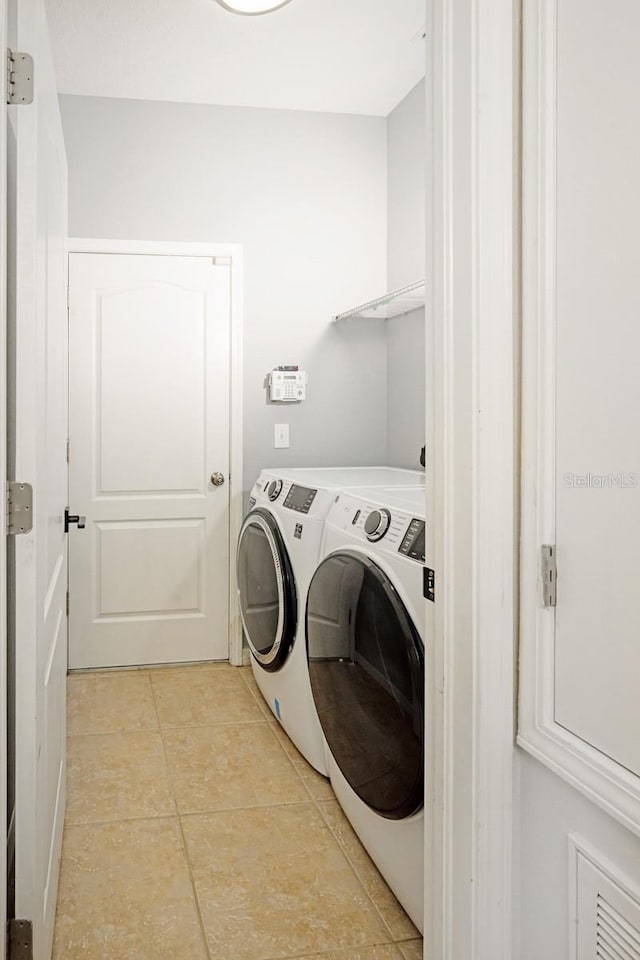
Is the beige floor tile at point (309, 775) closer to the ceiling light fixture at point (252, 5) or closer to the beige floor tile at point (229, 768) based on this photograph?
→ the beige floor tile at point (229, 768)

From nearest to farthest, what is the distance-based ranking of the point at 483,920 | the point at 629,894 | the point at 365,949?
the point at 629,894 < the point at 483,920 < the point at 365,949

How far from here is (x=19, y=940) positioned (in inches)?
54.1

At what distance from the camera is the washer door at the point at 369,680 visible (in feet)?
5.32

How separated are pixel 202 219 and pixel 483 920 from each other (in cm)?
329

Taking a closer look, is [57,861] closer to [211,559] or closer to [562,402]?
[562,402]

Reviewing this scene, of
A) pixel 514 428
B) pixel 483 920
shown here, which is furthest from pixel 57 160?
pixel 483 920

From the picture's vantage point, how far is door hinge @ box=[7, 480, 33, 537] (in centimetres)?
132

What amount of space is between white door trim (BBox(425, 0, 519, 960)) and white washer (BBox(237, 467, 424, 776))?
1.19m

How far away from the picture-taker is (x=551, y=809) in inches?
44.4

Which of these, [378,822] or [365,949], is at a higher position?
[378,822]

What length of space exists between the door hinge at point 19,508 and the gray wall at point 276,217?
2.48m

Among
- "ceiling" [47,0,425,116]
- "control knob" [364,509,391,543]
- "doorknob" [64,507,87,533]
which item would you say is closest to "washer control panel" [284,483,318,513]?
"control knob" [364,509,391,543]

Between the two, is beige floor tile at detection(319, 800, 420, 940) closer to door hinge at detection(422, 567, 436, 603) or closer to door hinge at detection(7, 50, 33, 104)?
door hinge at detection(422, 567, 436, 603)

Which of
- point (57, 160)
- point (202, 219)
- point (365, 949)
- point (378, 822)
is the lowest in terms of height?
point (365, 949)
